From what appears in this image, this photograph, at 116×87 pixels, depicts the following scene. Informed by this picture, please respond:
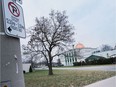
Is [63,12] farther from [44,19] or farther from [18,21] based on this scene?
[18,21]

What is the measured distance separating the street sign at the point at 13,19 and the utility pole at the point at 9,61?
1.9 inches

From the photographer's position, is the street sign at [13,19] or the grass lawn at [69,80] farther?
the grass lawn at [69,80]

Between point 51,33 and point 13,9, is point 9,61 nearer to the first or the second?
point 13,9

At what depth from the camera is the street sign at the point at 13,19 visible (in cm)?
224

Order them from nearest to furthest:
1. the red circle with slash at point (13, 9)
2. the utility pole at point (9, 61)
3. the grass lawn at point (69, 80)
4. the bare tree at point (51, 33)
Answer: the utility pole at point (9, 61) → the red circle with slash at point (13, 9) → the grass lawn at point (69, 80) → the bare tree at point (51, 33)

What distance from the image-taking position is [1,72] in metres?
2.12

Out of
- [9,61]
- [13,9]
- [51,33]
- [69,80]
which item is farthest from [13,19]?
[51,33]

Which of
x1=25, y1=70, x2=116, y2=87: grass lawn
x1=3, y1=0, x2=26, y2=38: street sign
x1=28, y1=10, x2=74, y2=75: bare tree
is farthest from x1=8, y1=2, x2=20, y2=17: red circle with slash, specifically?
x1=28, y1=10, x2=74, y2=75: bare tree

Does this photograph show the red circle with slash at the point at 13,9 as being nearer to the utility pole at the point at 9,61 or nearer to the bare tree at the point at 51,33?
the utility pole at the point at 9,61

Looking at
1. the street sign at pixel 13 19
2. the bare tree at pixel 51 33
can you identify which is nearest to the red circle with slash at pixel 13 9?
the street sign at pixel 13 19

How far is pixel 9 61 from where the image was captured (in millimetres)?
2230

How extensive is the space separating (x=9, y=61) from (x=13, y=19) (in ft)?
1.68

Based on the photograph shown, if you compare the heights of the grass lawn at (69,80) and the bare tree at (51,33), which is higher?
the bare tree at (51,33)

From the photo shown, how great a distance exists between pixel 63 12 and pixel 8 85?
24.5 meters
